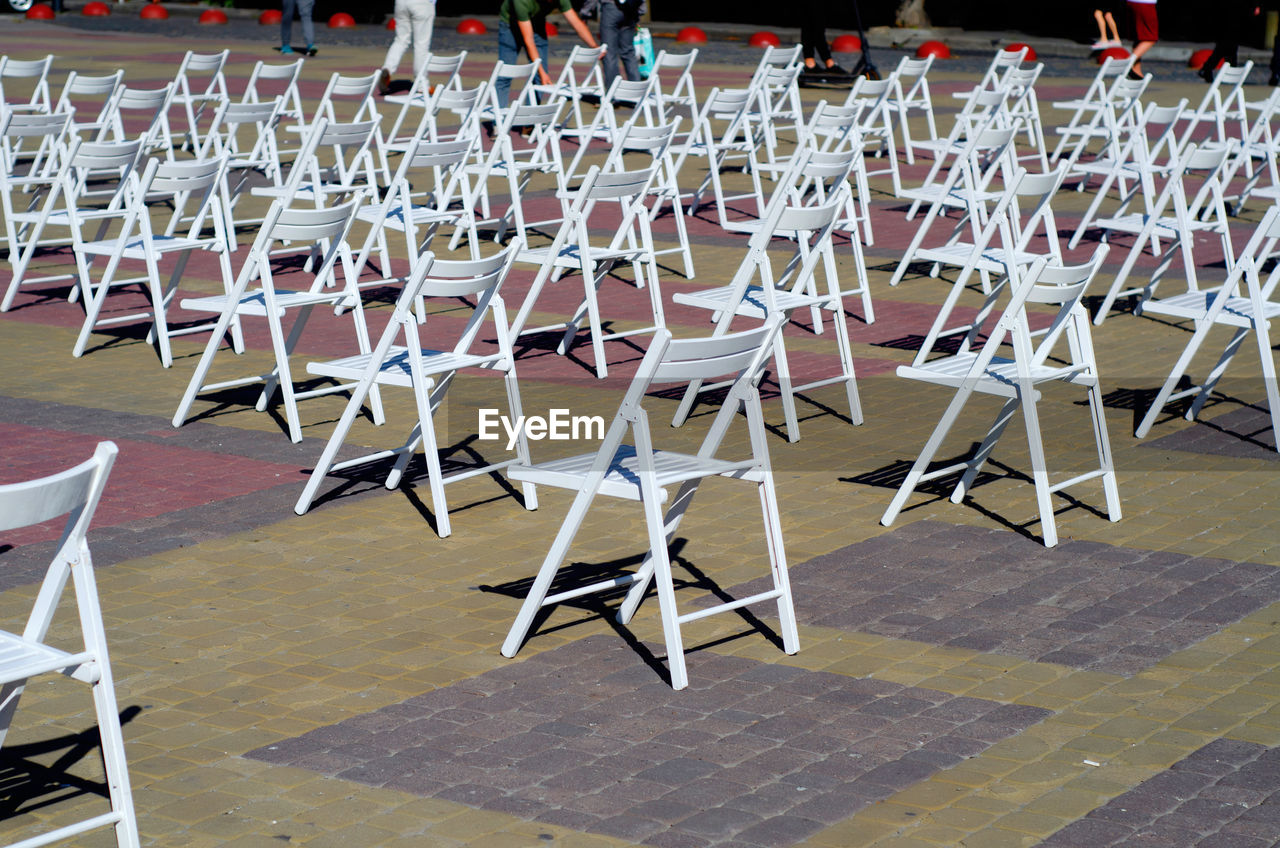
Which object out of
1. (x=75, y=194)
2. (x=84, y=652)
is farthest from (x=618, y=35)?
(x=84, y=652)

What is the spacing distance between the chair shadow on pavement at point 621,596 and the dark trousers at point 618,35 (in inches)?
594

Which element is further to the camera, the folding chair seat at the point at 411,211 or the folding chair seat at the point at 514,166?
the folding chair seat at the point at 514,166

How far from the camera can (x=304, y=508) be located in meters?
7.23

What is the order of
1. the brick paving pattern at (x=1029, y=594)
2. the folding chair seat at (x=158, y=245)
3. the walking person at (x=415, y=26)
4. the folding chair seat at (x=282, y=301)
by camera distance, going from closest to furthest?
1. the brick paving pattern at (x=1029, y=594)
2. the folding chair seat at (x=282, y=301)
3. the folding chair seat at (x=158, y=245)
4. the walking person at (x=415, y=26)

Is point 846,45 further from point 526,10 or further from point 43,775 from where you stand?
point 43,775

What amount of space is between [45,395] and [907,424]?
4504mm

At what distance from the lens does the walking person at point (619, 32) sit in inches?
830

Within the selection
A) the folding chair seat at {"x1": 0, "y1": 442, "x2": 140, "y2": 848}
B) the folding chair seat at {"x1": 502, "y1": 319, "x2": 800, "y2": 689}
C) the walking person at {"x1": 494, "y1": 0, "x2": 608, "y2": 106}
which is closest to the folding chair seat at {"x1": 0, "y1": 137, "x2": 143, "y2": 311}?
the folding chair seat at {"x1": 502, "y1": 319, "x2": 800, "y2": 689}

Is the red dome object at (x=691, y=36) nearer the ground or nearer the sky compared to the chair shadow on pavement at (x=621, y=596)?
nearer the ground

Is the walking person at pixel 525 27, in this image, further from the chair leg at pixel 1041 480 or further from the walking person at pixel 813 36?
the chair leg at pixel 1041 480

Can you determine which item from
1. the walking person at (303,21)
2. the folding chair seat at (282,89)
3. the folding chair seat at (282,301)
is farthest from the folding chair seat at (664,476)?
the walking person at (303,21)

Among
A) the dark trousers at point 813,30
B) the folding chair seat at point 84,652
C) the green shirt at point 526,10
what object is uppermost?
the folding chair seat at point 84,652

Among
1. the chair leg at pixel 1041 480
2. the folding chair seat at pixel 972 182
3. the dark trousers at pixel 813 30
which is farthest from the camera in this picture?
the dark trousers at pixel 813 30

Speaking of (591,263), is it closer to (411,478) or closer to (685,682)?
(411,478)
